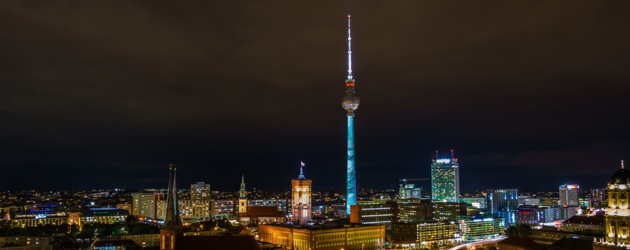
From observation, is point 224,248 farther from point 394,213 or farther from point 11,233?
point 394,213

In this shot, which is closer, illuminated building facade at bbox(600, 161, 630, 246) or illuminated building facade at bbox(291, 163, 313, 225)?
illuminated building facade at bbox(600, 161, 630, 246)

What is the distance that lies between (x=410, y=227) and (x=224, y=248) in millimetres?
80626

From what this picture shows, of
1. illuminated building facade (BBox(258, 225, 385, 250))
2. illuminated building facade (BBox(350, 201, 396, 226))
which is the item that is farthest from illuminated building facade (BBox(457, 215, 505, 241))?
illuminated building facade (BBox(258, 225, 385, 250))

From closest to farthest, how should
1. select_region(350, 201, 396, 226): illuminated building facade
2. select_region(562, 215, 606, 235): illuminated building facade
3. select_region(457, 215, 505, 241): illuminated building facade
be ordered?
select_region(562, 215, 606, 235): illuminated building facade, select_region(350, 201, 396, 226): illuminated building facade, select_region(457, 215, 505, 241): illuminated building facade

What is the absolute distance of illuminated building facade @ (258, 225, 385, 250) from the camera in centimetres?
11200

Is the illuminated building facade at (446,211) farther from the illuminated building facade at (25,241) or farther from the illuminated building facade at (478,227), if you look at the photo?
the illuminated building facade at (25,241)

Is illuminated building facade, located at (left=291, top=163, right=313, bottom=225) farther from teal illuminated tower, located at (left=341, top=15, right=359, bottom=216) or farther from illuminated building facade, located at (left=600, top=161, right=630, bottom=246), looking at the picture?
illuminated building facade, located at (left=600, top=161, right=630, bottom=246)

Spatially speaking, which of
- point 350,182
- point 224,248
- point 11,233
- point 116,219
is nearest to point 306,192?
point 350,182

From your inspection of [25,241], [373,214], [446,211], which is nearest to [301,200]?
[373,214]

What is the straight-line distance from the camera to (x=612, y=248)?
192 ft

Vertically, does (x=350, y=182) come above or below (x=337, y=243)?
above

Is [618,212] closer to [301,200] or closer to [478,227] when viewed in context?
[478,227]

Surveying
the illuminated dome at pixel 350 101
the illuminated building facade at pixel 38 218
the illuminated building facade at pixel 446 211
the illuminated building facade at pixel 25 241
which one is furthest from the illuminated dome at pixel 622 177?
the illuminated building facade at pixel 38 218

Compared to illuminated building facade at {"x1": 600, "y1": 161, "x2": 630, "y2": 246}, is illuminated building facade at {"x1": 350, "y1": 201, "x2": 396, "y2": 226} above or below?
below
